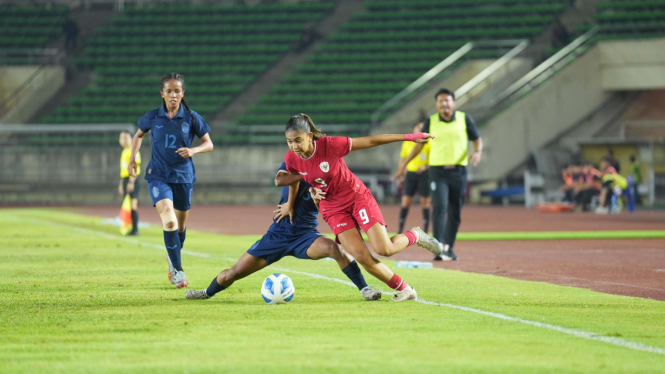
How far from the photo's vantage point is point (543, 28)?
38812 millimetres

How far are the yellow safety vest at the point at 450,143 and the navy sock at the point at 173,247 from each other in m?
4.56

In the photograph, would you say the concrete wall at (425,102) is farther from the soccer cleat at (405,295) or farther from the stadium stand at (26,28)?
the soccer cleat at (405,295)

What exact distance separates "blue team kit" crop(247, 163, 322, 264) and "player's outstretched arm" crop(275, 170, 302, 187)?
11cm

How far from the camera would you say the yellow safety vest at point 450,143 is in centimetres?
1237

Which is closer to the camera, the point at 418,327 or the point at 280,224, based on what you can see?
the point at 418,327

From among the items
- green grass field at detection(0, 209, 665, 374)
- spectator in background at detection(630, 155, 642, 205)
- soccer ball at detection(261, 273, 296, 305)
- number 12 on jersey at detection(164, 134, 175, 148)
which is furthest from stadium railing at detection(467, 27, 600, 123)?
soccer ball at detection(261, 273, 296, 305)

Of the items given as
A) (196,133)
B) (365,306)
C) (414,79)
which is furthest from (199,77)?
(365,306)

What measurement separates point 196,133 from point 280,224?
7.76 feet

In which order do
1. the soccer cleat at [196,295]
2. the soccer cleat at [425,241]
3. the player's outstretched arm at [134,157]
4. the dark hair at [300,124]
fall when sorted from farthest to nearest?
the player's outstretched arm at [134,157], the soccer cleat at [425,241], the soccer cleat at [196,295], the dark hair at [300,124]

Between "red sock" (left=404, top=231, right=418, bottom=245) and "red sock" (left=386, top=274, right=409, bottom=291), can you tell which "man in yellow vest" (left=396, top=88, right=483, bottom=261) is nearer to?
"red sock" (left=404, top=231, right=418, bottom=245)

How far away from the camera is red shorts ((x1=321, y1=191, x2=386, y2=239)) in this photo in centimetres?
766

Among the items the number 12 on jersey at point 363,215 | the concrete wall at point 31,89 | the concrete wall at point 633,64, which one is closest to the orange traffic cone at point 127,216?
the number 12 on jersey at point 363,215

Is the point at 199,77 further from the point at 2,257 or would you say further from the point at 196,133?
the point at 196,133

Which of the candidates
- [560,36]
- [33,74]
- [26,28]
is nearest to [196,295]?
[560,36]
